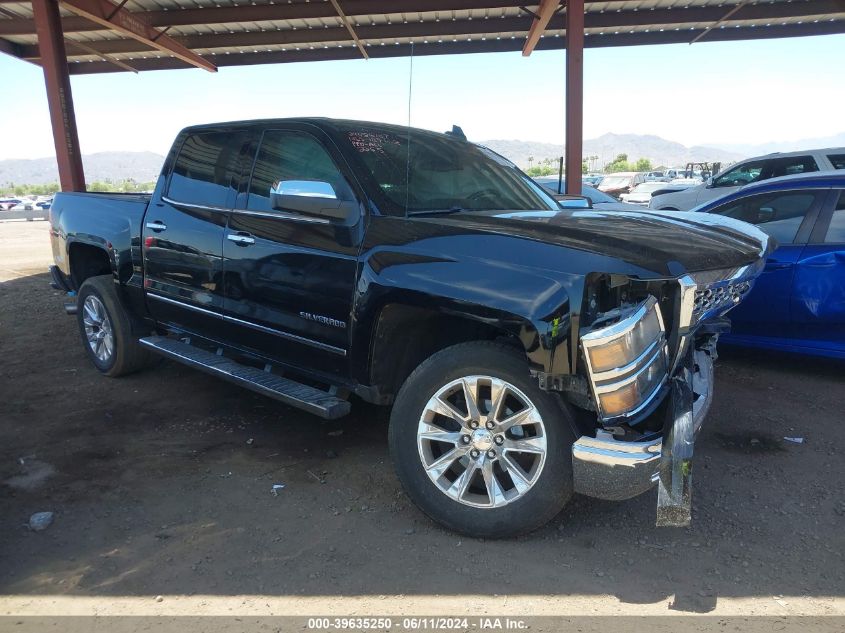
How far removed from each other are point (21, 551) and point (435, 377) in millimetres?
2055

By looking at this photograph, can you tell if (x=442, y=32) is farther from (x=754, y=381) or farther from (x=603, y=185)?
(x=603, y=185)

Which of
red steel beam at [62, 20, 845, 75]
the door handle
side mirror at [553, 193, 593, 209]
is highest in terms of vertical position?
red steel beam at [62, 20, 845, 75]

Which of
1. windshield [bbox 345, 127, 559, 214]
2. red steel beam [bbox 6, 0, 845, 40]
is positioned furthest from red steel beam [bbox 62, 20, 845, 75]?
windshield [bbox 345, 127, 559, 214]

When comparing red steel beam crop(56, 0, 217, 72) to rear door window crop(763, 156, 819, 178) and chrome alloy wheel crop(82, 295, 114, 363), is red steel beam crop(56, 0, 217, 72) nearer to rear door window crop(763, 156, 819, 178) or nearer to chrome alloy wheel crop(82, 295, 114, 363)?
chrome alloy wheel crop(82, 295, 114, 363)

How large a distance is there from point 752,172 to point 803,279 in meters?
7.32

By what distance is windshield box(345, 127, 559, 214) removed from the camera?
3389 millimetres

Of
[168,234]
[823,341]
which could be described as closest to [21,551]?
[168,234]

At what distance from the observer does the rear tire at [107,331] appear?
4941 mm

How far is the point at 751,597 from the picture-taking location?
96.0 inches

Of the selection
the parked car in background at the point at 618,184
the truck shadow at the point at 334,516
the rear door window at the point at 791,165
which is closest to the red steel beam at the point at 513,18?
the rear door window at the point at 791,165

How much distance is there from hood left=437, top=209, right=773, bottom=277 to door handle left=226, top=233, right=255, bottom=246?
1252 mm

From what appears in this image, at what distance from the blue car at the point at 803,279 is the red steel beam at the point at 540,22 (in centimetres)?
598

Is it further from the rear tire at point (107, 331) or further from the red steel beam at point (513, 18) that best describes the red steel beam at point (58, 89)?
the rear tire at point (107, 331)

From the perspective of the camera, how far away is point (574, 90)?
974 centimetres
